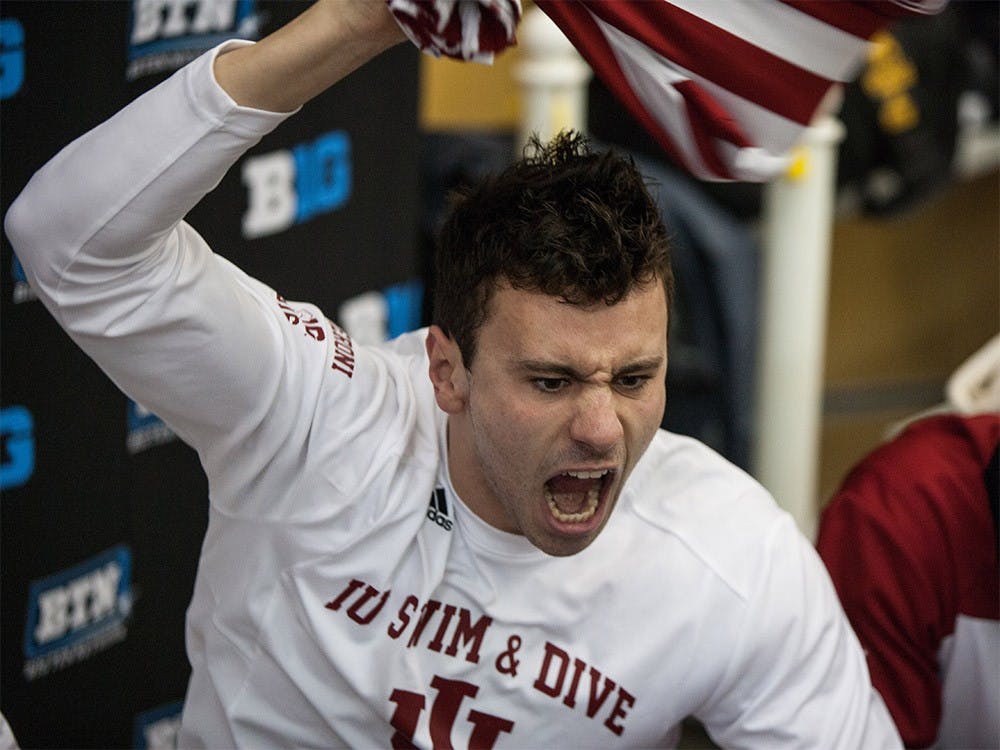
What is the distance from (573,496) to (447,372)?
6.9 inches

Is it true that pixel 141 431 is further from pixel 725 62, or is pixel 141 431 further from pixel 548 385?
pixel 725 62

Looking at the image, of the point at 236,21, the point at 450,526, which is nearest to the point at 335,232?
the point at 236,21

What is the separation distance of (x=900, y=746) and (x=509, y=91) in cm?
236

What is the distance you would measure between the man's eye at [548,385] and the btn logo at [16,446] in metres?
0.75

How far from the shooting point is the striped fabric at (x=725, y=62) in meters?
1.45

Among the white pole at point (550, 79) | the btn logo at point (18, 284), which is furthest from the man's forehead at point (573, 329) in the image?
the white pole at point (550, 79)

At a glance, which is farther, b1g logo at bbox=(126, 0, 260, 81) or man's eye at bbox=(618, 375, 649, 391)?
b1g logo at bbox=(126, 0, 260, 81)

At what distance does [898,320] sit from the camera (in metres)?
4.27

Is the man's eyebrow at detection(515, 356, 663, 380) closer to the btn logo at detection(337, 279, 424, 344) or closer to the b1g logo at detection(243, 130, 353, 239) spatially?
the b1g logo at detection(243, 130, 353, 239)

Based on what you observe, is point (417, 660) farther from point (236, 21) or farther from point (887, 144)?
point (887, 144)

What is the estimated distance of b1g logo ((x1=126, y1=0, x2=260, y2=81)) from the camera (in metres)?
1.83

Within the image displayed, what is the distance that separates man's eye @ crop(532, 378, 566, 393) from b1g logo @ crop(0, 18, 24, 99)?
76cm

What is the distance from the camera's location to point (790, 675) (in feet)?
4.92

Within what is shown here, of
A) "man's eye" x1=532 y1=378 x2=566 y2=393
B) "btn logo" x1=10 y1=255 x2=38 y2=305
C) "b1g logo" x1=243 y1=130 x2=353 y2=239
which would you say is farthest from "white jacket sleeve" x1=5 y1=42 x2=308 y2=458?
"b1g logo" x1=243 y1=130 x2=353 y2=239
